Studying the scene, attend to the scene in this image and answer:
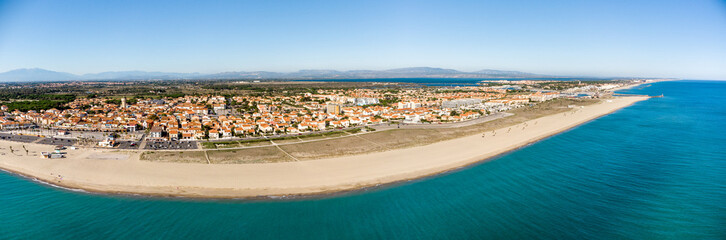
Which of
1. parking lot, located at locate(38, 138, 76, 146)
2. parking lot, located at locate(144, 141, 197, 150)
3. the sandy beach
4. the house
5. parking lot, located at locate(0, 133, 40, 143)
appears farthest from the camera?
the house

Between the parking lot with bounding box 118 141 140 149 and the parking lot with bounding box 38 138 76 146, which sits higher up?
the parking lot with bounding box 38 138 76 146

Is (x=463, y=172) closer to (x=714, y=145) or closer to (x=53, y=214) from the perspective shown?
(x=53, y=214)

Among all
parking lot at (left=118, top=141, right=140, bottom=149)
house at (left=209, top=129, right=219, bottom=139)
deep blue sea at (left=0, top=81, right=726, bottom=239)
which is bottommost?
deep blue sea at (left=0, top=81, right=726, bottom=239)

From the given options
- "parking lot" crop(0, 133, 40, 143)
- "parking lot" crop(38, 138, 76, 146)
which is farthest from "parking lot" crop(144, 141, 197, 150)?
"parking lot" crop(0, 133, 40, 143)

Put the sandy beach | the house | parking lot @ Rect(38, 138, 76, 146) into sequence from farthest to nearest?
the house < parking lot @ Rect(38, 138, 76, 146) < the sandy beach

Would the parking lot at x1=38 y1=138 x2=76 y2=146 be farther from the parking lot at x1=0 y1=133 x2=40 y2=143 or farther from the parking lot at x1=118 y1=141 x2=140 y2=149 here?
the parking lot at x1=118 y1=141 x2=140 y2=149

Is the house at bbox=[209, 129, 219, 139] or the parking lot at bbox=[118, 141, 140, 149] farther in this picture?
the house at bbox=[209, 129, 219, 139]

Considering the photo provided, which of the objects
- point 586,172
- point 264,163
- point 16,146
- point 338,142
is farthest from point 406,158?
point 16,146

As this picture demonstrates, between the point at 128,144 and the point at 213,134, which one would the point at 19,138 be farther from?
the point at 213,134
